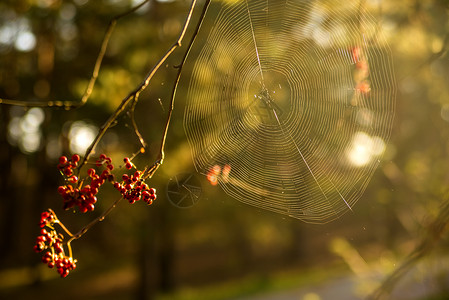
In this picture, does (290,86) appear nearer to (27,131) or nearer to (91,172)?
(91,172)

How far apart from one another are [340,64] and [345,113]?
361 mm

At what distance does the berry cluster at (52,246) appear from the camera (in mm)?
1464

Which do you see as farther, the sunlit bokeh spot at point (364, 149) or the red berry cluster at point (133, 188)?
the sunlit bokeh spot at point (364, 149)

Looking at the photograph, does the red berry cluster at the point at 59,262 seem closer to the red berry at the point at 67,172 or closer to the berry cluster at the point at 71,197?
the berry cluster at the point at 71,197

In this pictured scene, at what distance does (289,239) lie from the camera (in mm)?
17719

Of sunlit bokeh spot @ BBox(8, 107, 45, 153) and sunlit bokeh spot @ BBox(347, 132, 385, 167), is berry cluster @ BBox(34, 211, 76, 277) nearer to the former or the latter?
sunlit bokeh spot @ BBox(347, 132, 385, 167)

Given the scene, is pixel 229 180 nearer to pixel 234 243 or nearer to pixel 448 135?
pixel 448 135

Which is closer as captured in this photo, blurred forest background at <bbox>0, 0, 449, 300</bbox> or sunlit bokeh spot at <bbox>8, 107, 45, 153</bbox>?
blurred forest background at <bbox>0, 0, 449, 300</bbox>

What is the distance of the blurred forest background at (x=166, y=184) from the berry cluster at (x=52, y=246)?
0.74 metres

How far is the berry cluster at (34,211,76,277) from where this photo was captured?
4.80 ft

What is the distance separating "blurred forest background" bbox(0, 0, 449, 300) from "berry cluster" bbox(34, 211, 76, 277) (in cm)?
74

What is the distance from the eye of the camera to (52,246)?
4.98ft

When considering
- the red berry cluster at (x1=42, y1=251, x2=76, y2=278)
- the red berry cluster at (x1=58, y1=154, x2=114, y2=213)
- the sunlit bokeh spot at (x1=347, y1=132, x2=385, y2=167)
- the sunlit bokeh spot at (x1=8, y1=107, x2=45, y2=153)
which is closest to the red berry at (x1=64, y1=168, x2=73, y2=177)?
the red berry cluster at (x1=58, y1=154, x2=114, y2=213)

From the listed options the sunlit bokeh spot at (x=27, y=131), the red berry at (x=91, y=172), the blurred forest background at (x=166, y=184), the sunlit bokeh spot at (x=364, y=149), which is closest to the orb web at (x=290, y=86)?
the sunlit bokeh spot at (x=364, y=149)
